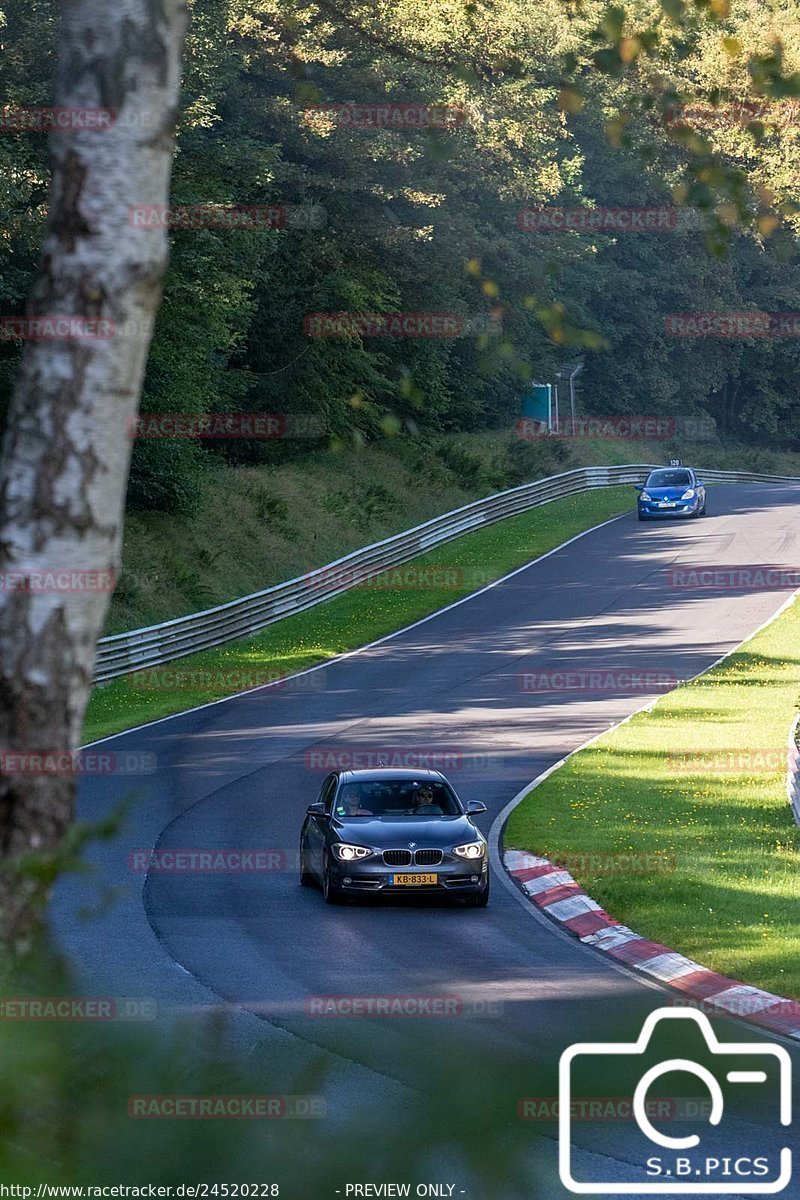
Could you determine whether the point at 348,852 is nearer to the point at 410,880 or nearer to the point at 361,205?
the point at 410,880

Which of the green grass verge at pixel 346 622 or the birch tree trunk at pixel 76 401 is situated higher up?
the birch tree trunk at pixel 76 401

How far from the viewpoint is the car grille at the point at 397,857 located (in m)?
17.1

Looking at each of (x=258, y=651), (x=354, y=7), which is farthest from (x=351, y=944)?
(x=354, y=7)

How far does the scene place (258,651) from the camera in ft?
128

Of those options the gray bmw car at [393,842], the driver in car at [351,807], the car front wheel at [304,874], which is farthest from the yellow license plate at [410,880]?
the car front wheel at [304,874]

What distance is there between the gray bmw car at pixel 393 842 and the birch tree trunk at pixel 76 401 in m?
13.2

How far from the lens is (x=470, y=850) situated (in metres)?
16.8

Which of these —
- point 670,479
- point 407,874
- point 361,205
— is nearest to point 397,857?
point 407,874

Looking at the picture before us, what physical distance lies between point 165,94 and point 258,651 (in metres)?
35.3

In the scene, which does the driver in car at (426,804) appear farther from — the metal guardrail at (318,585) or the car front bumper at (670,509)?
the car front bumper at (670,509)

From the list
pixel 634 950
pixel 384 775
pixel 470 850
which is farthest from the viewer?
pixel 384 775

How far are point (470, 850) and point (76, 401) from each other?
13.5 meters

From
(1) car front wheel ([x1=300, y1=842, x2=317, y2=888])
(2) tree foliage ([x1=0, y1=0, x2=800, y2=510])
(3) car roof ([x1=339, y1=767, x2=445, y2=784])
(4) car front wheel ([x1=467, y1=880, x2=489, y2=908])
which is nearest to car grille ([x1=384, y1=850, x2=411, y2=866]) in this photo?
(4) car front wheel ([x1=467, y1=880, x2=489, y2=908])

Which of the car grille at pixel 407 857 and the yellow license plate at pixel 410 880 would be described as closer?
the yellow license plate at pixel 410 880
